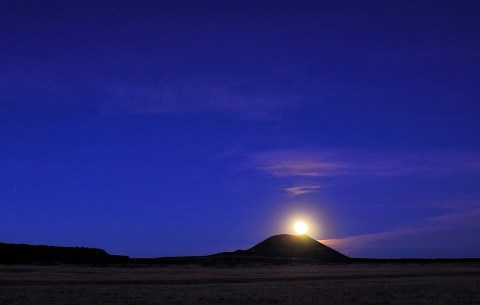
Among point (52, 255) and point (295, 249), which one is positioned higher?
point (295, 249)

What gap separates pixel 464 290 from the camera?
136ft

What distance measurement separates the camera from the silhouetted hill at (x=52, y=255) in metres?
99.1

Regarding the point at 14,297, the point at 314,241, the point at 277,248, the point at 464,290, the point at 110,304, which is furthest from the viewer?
the point at 314,241

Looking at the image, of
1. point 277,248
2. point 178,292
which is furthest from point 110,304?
point 277,248

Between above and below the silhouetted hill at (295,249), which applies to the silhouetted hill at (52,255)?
below

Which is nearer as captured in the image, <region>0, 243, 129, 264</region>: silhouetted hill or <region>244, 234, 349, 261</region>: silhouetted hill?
<region>0, 243, 129, 264</region>: silhouetted hill

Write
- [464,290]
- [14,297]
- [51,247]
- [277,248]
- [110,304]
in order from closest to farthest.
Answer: [110,304], [14,297], [464,290], [51,247], [277,248]

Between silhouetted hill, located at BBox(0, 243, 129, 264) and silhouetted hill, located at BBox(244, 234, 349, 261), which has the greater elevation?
silhouetted hill, located at BBox(244, 234, 349, 261)

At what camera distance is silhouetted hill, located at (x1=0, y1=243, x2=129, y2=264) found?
9913cm

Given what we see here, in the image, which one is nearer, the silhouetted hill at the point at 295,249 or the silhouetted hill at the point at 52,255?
the silhouetted hill at the point at 52,255

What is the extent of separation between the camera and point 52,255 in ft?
349

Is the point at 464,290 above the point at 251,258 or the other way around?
the other way around

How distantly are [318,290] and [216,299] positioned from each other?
9553 millimetres

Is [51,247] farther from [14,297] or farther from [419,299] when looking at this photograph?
[419,299]
